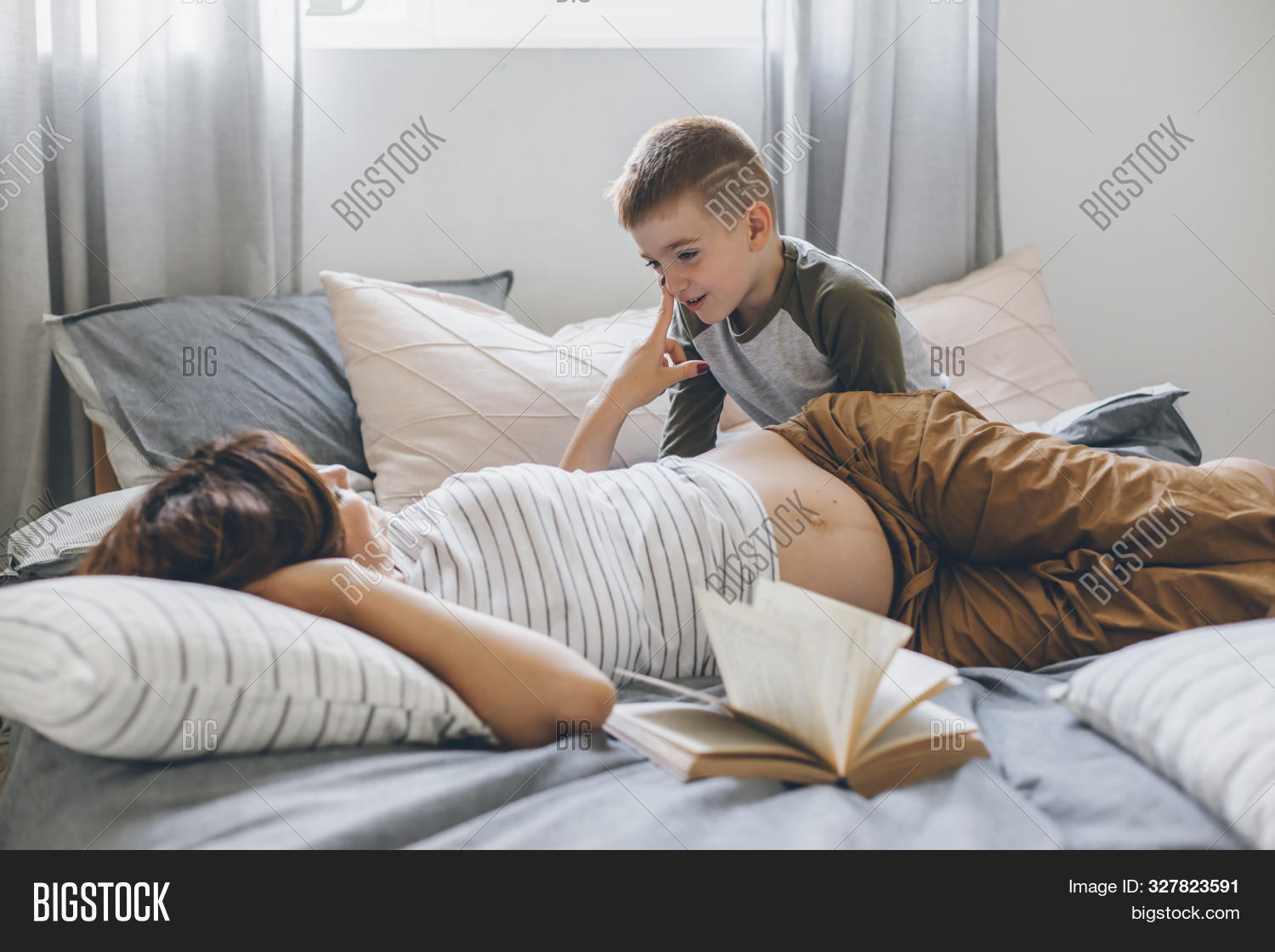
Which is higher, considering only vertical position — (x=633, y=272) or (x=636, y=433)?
(x=633, y=272)

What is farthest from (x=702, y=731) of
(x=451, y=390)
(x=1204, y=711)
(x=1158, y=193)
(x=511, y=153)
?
(x=1158, y=193)

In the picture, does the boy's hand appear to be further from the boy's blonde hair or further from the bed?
the bed

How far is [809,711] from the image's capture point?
67cm

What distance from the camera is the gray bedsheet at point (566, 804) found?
61 cm

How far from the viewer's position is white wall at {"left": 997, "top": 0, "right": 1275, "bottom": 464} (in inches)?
85.9

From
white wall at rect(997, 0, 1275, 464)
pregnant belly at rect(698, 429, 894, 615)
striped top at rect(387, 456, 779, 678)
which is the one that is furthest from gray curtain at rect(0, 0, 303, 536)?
white wall at rect(997, 0, 1275, 464)

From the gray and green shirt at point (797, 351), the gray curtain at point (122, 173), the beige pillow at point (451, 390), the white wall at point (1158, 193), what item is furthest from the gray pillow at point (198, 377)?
the white wall at point (1158, 193)

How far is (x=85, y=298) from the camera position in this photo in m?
1.82

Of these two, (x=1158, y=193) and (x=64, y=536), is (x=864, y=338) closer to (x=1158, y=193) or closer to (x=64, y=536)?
(x=64, y=536)

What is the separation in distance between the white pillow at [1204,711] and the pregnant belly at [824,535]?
0.85ft
